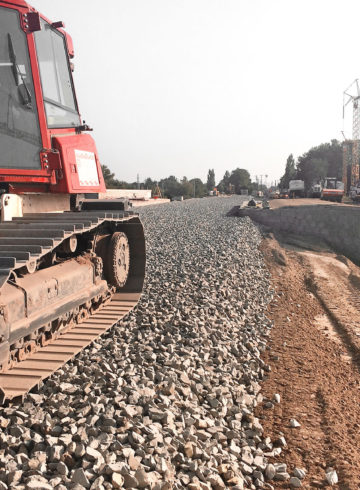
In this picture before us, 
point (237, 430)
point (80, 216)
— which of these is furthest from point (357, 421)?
point (80, 216)

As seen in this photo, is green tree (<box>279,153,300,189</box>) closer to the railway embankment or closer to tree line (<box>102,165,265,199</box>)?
tree line (<box>102,165,265,199</box>)

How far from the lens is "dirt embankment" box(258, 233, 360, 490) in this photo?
4.51 m

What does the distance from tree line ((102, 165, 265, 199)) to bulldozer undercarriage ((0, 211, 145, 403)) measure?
4818 cm

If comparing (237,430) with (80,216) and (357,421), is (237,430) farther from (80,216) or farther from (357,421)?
(80,216)

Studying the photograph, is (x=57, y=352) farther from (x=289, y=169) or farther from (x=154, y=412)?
(x=289, y=169)

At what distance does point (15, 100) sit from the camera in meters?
5.11

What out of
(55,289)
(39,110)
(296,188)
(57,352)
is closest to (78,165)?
(39,110)

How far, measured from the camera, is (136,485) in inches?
129

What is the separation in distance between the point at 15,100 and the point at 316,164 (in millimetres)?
98380

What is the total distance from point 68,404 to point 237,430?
1.72m

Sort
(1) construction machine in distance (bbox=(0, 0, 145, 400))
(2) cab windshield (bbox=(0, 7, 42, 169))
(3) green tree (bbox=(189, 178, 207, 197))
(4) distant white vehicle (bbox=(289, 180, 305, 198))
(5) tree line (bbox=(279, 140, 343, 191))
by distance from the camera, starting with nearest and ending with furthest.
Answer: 1. (1) construction machine in distance (bbox=(0, 0, 145, 400))
2. (2) cab windshield (bbox=(0, 7, 42, 169))
3. (4) distant white vehicle (bbox=(289, 180, 305, 198))
4. (5) tree line (bbox=(279, 140, 343, 191))
5. (3) green tree (bbox=(189, 178, 207, 197))

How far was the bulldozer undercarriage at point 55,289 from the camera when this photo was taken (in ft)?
13.4

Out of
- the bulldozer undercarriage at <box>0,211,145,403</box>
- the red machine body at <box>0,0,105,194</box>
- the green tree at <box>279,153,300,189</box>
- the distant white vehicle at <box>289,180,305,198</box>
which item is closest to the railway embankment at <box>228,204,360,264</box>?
the bulldozer undercarriage at <box>0,211,145,403</box>

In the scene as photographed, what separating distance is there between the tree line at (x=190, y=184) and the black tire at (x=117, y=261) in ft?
157
